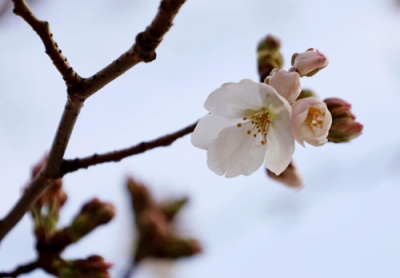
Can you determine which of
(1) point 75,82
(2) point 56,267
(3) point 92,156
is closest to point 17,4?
(1) point 75,82

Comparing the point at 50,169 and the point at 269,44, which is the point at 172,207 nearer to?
the point at 269,44

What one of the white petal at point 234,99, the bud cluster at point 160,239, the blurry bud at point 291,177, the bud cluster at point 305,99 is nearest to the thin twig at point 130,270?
the bud cluster at point 160,239

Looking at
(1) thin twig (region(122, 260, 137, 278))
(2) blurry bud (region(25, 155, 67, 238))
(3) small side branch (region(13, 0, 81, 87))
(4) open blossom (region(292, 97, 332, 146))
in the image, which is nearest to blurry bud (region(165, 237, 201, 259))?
(1) thin twig (region(122, 260, 137, 278))

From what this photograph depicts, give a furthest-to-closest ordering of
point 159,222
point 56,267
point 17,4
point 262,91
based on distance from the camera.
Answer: point 159,222
point 56,267
point 262,91
point 17,4

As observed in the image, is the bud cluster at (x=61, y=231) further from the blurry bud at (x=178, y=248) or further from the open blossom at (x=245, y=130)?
the open blossom at (x=245, y=130)

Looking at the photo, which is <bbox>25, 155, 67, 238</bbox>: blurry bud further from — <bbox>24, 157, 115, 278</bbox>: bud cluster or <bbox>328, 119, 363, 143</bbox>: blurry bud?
<bbox>328, 119, 363, 143</bbox>: blurry bud

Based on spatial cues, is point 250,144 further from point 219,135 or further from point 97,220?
point 97,220
